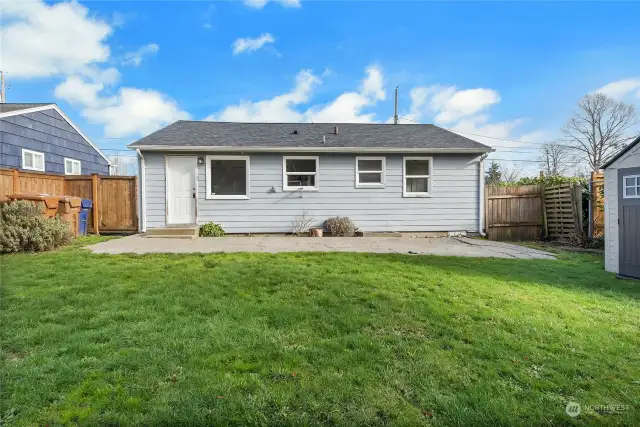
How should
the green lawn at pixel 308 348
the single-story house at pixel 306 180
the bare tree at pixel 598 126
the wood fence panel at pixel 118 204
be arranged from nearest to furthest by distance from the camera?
the green lawn at pixel 308 348, the single-story house at pixel 306 180, the wood fence panel at pixel 118 204, the bare tree at pixel 598 126

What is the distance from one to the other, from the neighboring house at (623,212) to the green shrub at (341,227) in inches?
247

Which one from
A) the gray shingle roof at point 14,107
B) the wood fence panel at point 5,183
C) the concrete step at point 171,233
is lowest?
the concrete step at point 171,233

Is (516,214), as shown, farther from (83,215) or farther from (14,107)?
(14,107)

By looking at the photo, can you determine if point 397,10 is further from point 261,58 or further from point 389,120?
point 389,120

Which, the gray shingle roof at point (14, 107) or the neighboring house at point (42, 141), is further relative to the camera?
the gray shingle roof at point (14, 107)

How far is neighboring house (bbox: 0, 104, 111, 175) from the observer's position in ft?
37.1

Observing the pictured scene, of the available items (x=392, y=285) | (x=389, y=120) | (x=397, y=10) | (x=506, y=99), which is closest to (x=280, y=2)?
(x=397, y=10)

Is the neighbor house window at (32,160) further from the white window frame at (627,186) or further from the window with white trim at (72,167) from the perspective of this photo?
the white window frame at (627,186)

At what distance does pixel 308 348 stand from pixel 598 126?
31.8 metres

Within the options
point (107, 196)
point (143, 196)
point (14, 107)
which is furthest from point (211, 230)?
point (14, 107)

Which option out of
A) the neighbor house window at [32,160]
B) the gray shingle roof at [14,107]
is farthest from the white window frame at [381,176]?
the gray shingle roof at [14,107]

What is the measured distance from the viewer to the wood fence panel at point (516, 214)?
11.5 metres

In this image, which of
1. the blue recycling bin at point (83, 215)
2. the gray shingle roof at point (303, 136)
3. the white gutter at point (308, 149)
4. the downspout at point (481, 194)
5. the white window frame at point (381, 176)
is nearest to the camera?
the blue recycling bin at point (83, 215)

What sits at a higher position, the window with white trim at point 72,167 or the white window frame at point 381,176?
the window with white trim at point 72,167
